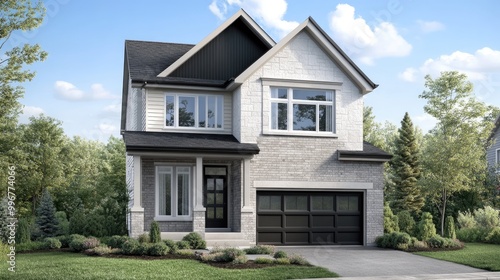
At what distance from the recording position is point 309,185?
2308 cm

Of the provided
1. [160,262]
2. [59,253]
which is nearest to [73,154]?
[59,253]

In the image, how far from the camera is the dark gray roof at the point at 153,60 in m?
23.5

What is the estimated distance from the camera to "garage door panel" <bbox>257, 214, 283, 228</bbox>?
2270 cm

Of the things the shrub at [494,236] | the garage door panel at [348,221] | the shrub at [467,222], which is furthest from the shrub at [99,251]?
the shrub at [467,222]

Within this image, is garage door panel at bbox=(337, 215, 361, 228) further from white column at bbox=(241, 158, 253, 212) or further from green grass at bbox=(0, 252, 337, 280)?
green grass at bbox=(0, 252, 337, 280)

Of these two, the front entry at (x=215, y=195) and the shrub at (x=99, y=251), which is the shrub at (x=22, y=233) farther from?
the front entry at (x=215, y=195)

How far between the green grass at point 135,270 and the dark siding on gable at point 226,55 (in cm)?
955

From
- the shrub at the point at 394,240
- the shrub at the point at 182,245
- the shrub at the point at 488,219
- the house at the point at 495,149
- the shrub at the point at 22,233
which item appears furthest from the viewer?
the house at the point at 495,149

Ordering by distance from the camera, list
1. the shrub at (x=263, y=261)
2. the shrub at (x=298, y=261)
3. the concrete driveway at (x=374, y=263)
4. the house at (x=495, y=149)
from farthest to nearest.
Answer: the house at (x=495, y=149) → the shrub at (x=298, y=261) → the shrub at (x=263, y=261) → the concrete driveway at (x=374, y=263)

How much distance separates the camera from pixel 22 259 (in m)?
17.6

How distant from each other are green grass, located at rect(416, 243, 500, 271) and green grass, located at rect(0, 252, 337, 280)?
5013mm

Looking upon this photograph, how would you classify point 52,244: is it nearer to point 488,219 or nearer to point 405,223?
point 405,223

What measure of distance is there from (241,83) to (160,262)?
846cm

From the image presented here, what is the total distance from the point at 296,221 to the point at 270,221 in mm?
1016
